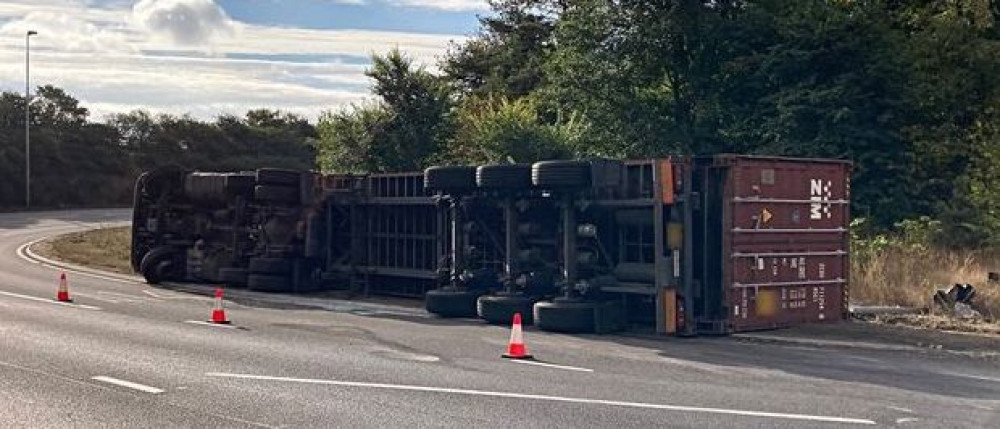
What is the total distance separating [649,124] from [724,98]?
7.43ft

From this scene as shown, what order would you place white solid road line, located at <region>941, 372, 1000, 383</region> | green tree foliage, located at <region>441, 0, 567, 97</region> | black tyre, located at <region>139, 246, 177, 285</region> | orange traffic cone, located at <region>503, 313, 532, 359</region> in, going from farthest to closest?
green tree foliage, located at <region>441, 0, 567, 97</region> < black tyre, located at <region>139, 246, 177, 285</region> < orange traffic cone, located at <region>503, 313, 532, 359</region> < white solid road line, located at <region>941, 372, 1000, 383</region>

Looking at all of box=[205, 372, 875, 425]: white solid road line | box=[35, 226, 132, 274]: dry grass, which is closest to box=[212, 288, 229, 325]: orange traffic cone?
box=[205, 372, 875, 425]: white solid road line

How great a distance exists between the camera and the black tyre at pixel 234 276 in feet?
84.7

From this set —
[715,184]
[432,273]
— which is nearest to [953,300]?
[715,184]

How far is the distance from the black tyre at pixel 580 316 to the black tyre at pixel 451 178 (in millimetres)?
3000

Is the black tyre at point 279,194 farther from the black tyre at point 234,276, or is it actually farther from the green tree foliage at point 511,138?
the green tree foliage at point 511,138

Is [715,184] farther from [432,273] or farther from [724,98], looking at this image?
[724,98]

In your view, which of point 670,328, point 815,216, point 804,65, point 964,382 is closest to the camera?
point 964,382

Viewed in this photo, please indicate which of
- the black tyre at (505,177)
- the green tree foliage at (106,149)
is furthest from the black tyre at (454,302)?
the green tree foliage at (106,149)

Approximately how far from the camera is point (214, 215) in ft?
89.8

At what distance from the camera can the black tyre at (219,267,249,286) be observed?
2583 cm

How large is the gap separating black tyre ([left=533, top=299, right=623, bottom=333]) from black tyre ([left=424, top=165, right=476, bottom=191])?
300 centimetres

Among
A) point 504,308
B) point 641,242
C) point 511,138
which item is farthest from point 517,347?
point 511,138

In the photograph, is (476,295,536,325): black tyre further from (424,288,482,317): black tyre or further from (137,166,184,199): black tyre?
(137,166,184,199): black tyre
